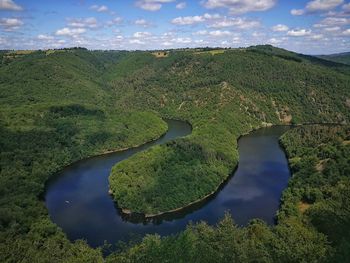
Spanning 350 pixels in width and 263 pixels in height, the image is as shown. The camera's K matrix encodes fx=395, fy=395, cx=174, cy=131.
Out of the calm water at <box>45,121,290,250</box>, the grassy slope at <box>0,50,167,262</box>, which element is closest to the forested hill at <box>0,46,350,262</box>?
the grassy slope at <box>0,50,167,262</box>

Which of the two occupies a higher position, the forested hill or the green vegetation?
the green vegetation

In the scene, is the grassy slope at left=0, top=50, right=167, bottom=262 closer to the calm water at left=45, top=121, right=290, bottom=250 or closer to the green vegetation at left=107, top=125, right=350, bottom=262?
the calm water at left=45, top=121, right=290, bottom=250

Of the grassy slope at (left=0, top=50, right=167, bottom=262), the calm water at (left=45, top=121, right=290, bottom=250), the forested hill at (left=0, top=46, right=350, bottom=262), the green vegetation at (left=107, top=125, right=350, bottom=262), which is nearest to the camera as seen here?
the green vegetation at (left=107, top=125, right=350, bottom=262)

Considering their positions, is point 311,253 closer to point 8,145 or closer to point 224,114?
point 8,145

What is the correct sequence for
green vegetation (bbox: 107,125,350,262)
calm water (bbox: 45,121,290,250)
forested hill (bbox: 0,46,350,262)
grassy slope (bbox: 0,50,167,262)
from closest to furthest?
green vegetation (bbox: 107,125,350,262) < grassy slope (bbox: 0,50,167,262) < forested hill (bbox: 0,46,350,262) < calm water (bbox: 45,121,290,250)

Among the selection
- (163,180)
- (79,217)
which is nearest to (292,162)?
(163,180)

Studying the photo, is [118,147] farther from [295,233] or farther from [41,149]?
[295,233]

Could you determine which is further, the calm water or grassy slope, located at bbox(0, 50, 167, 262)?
the calm water
